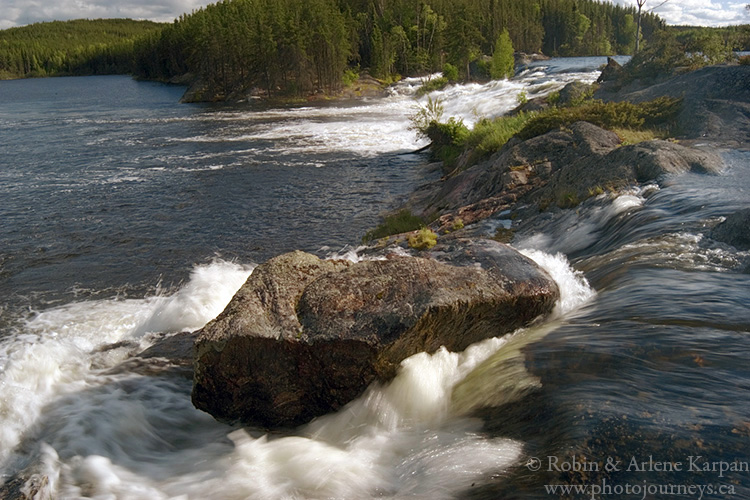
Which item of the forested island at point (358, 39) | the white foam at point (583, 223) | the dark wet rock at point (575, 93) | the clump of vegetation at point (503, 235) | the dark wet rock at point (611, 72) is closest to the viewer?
the white foam at point (583, 223)

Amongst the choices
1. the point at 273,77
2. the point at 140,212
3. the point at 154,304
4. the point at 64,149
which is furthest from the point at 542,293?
the point at 273,77

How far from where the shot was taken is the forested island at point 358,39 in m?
62.4

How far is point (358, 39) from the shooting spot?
80.2 meters

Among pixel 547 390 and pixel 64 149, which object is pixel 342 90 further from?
pixel 547 390

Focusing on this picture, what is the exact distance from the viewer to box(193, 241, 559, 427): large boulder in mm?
5484

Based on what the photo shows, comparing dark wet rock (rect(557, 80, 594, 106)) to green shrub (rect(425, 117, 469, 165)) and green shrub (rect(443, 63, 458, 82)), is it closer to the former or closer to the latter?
green shrub (rect(425, 117, 469, 165))

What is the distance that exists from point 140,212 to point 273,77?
4784 cm

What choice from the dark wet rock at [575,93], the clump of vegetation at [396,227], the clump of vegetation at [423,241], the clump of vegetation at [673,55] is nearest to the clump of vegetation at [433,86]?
the dark wet rock at [575,93]

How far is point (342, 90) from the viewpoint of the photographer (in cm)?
6388

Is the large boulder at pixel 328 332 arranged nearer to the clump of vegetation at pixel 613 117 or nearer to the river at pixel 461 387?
the river at pixel 461 387

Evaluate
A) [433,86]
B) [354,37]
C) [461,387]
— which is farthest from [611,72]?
[354,37]

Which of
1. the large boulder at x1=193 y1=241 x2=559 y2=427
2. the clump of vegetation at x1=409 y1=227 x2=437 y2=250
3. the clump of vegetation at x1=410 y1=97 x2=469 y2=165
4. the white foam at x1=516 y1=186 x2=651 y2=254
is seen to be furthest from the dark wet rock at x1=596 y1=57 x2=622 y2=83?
the large boulder at x1=193 y1=241 x2=559 y2=427

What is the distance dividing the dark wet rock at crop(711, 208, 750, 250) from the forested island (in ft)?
56.3

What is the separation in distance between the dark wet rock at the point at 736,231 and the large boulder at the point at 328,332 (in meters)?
3.06
